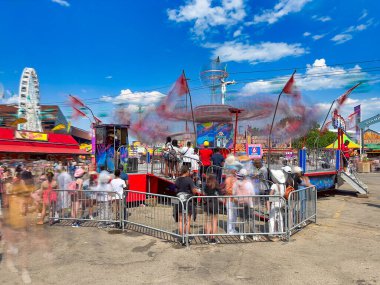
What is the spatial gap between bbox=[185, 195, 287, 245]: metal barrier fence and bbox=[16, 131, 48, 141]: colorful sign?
29.2 metres

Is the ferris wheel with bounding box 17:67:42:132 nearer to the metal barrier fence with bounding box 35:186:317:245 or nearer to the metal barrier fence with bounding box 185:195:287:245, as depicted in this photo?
the metal barrier fence with bounding box 35:186:317:245

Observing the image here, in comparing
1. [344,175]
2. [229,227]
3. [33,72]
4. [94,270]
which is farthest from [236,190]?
[33,72]

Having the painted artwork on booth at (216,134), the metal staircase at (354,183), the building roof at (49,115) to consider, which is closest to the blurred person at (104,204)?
the painted artwork on booth at (216,134)

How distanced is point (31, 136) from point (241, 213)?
3097cm

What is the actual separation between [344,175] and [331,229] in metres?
8.41

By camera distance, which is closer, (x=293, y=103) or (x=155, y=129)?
(x=293, y=103)

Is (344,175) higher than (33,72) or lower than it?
lower

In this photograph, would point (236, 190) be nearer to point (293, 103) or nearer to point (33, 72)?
point (293, 103)

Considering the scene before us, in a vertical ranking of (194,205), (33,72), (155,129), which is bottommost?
(194,205)

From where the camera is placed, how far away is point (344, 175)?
1538 centimetres

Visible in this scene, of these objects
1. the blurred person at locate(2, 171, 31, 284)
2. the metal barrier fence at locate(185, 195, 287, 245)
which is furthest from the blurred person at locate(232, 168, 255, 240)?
the blurred person at locate(2, 171, 31, 284)

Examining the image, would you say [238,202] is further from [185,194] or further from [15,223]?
[15,223]

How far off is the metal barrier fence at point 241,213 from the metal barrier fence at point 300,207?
204mm

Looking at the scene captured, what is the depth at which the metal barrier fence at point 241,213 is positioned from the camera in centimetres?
680
